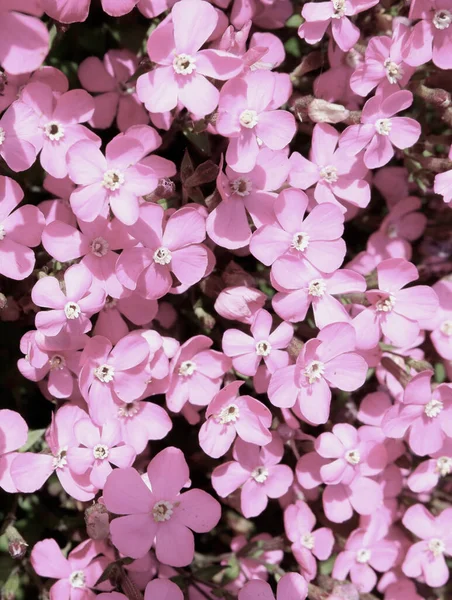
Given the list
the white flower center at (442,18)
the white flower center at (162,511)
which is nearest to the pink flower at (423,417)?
the white flower center at (162,511)

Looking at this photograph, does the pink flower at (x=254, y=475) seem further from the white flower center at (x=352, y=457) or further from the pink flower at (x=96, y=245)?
the pink flower at (x=96, y=245)

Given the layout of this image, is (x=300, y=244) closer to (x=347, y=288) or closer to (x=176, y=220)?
(x=347, y=288)

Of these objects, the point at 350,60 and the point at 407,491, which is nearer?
the point at 350,60

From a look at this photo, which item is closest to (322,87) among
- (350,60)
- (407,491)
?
(350,60)

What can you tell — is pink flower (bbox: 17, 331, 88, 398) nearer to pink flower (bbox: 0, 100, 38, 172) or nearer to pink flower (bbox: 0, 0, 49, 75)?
pink flower (bbox: 0, 100, 38, 172)

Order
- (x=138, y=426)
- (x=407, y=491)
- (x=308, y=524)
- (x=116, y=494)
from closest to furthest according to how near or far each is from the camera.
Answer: (x=116, y=494) → (x=138, y=426) → (x=308, y=524) → (x=407, y=491)

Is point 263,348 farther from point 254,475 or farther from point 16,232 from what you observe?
point 16,232
